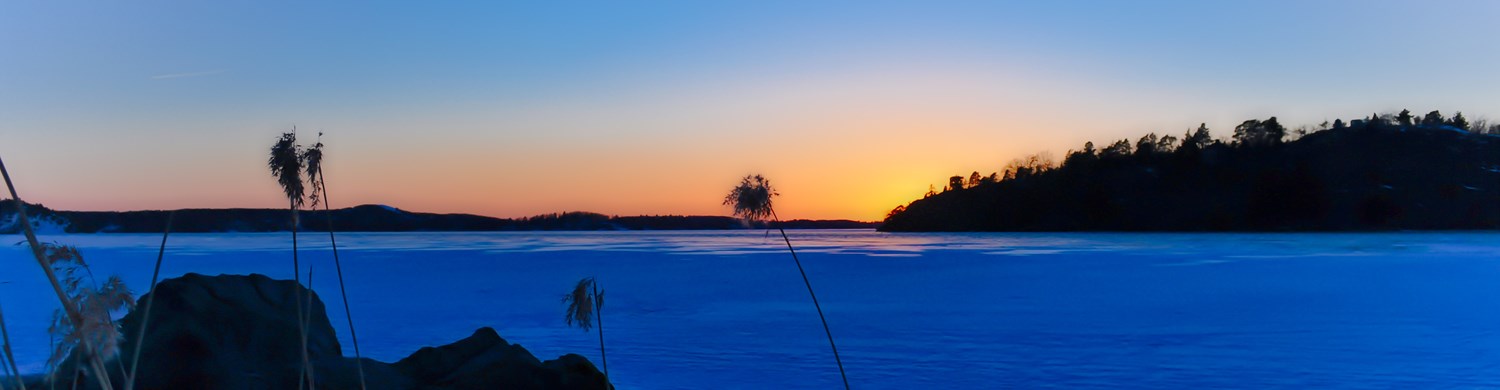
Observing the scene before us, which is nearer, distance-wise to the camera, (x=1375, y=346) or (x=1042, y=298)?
(x=1375, y=346)

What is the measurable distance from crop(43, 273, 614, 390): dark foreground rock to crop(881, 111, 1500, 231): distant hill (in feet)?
297

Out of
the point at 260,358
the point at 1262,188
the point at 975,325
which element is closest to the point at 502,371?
the point at 260,358

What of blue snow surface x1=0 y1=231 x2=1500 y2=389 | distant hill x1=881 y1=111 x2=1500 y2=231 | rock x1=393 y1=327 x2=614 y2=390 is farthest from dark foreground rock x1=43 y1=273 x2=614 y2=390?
distant hill x1=881 y1=111 x2=1500 y2=231

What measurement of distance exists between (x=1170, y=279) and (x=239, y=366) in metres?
12.9

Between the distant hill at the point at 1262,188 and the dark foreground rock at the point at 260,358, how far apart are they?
297 feet

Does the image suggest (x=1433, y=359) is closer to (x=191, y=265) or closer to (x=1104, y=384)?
(x=1104, y=384)

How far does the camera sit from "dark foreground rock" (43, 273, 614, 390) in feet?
10.6

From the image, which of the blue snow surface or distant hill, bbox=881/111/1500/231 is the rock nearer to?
the blue snow surface

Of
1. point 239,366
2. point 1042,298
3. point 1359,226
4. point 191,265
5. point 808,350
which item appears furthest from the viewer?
point 1359,226

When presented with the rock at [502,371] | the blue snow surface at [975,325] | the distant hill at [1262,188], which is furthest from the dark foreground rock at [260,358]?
the distant hill at [1262,188]

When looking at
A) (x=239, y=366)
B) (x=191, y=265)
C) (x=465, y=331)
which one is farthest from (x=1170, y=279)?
(x=191, y=265)

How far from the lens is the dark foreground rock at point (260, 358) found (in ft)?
10.6

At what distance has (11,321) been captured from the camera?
301 inches

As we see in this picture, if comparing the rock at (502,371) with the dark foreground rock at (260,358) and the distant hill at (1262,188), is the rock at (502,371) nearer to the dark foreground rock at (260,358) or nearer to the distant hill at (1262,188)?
the dark foreground rock at (260,358)
